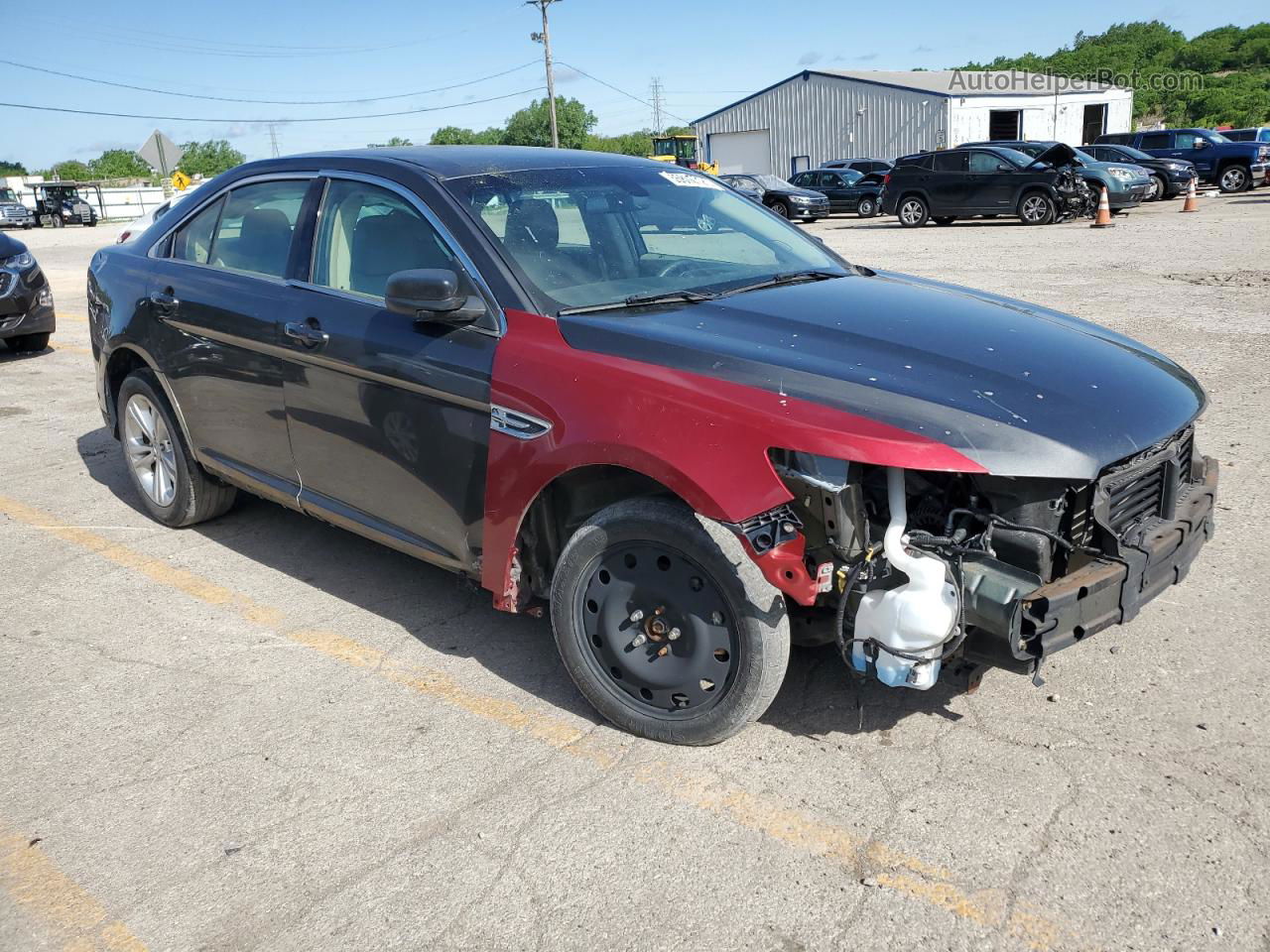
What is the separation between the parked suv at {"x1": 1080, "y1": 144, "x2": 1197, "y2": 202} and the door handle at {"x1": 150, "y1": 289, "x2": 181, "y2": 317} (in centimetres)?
2570

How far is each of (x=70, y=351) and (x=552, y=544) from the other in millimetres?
9444

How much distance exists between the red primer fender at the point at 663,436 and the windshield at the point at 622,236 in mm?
327

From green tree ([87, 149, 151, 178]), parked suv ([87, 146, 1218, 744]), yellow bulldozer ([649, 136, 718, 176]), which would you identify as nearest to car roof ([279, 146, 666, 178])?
parked suv ([87, 146, 1218, 744])

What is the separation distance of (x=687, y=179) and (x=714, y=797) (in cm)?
267

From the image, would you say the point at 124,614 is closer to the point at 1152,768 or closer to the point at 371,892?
the point at 371,892

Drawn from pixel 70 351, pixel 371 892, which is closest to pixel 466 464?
pixel 371 892

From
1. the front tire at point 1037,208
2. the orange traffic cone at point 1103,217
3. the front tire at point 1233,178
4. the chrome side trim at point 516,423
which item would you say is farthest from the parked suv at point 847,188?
the chrome side trim at point 516,423

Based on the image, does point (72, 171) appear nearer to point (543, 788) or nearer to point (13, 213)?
point (13, 213)

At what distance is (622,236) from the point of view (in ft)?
13.2

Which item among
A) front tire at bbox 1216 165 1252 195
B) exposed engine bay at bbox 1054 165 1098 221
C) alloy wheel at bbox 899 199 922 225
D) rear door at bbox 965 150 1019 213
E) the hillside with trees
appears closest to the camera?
exposed engine bay at bbox 1054 165 1098 221

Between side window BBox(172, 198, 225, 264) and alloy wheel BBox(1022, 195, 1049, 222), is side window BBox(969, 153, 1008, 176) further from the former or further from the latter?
side window BBox(172, 198, 225, 264)

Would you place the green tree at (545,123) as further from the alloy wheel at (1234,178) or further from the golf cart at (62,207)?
the alloy wheel at (1234,178)

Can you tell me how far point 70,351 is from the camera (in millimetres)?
11102

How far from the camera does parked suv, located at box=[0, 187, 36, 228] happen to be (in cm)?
4506
